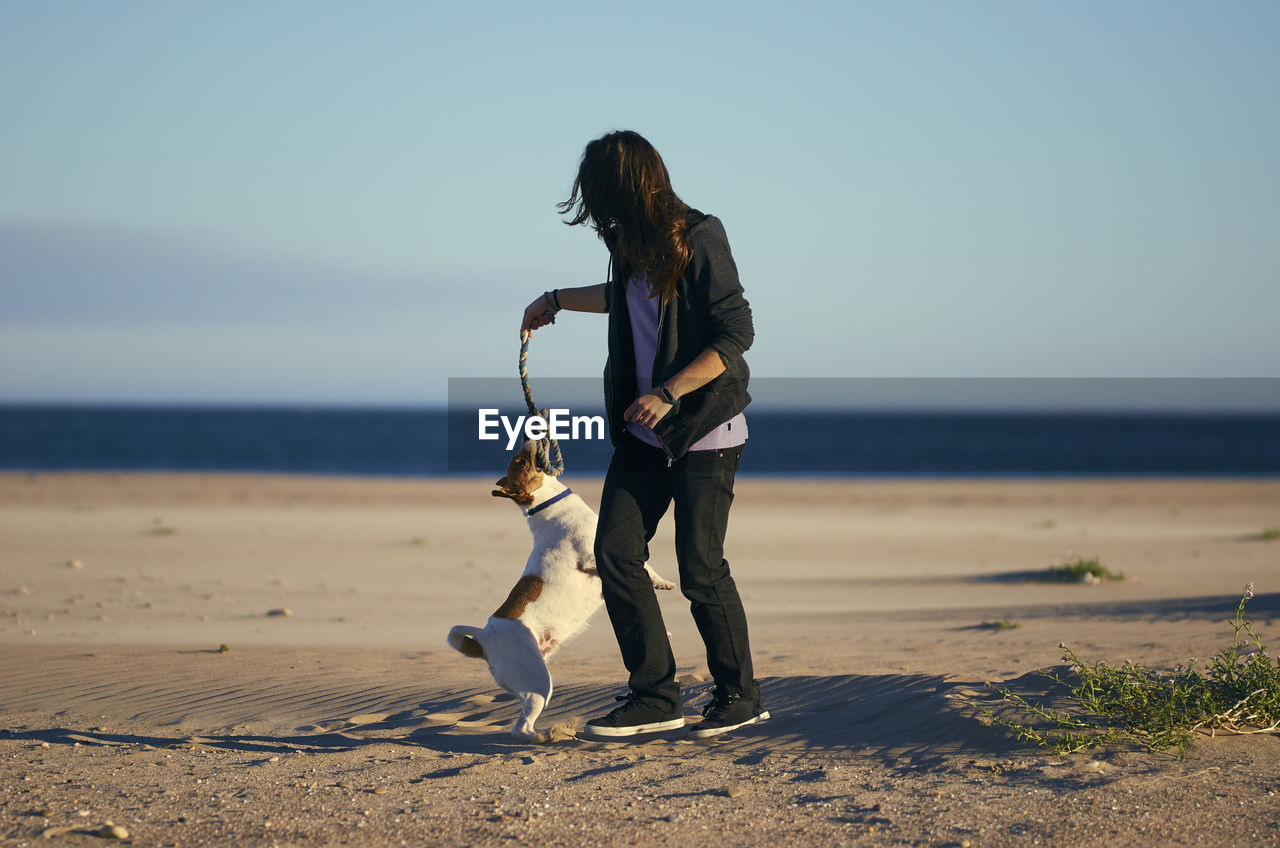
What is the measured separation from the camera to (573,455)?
48500 millimetres

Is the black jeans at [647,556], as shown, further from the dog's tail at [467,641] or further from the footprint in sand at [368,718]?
the footprint in sand at [368,718]

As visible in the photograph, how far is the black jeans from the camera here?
4199 mm

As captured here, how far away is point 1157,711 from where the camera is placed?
4.30 meters

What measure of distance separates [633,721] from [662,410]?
1.26 m

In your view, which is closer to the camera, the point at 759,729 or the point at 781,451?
the point at 759,729

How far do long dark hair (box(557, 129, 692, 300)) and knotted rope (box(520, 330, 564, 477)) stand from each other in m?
0.64

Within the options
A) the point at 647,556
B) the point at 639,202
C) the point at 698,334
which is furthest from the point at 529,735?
the point at 639,202

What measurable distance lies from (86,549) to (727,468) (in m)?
11.2

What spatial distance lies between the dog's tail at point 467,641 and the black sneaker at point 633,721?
516 mm

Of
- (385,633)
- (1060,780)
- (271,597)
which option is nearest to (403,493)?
(271,597)

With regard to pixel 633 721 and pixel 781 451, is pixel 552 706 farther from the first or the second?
pixel 781 451

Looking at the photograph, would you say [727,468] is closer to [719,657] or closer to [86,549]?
[719,657]

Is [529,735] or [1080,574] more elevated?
[529,735]

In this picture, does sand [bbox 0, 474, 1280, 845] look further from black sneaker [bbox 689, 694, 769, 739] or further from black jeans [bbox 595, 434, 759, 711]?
black jeans [bbox 595, 434, 759, 711]
